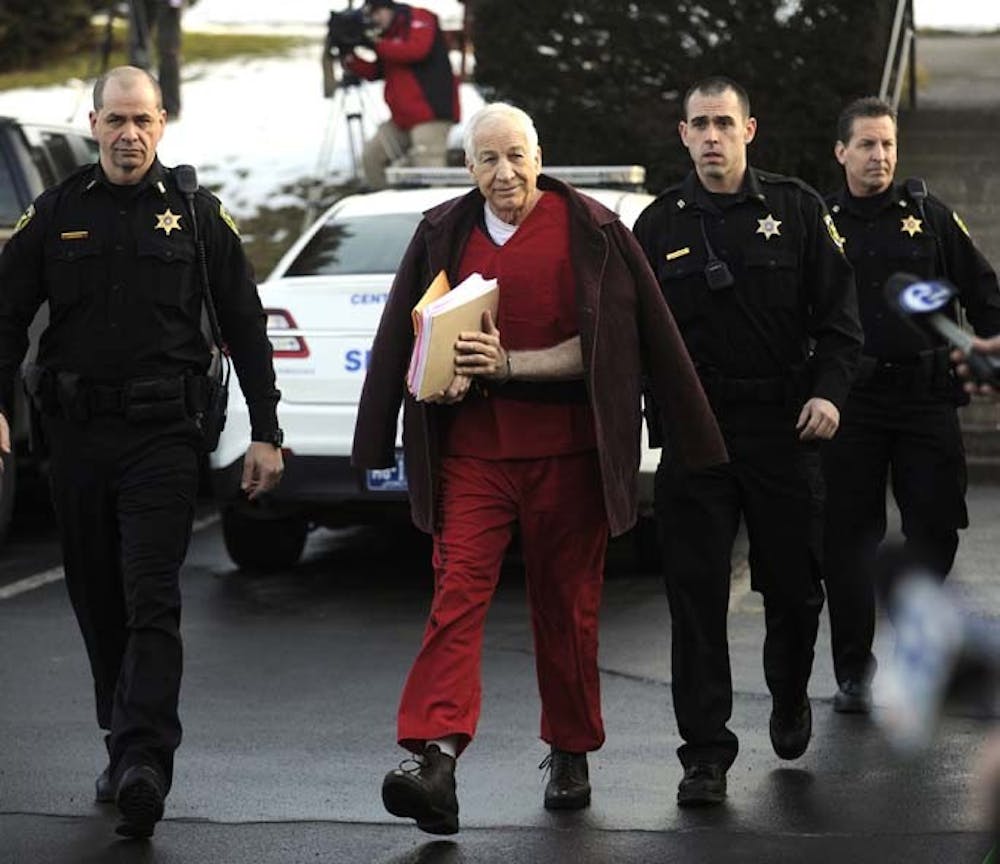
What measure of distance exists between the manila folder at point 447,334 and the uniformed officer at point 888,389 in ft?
6.55

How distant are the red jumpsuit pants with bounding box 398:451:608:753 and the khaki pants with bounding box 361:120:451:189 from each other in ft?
35.4

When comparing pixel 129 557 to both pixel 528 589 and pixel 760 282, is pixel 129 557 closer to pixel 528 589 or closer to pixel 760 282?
pixel 528 589

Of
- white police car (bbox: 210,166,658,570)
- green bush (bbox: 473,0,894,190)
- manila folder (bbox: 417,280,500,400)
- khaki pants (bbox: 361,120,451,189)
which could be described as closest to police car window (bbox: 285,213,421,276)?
white police car (bbox: 210,166,658,570)

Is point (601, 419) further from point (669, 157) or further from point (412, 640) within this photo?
point (669, 157)

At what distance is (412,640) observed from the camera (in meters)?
9.23

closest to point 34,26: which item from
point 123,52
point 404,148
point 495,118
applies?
point 123,52

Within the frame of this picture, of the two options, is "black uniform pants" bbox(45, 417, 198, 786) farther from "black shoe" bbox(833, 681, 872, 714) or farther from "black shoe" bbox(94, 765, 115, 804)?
"black shoe" bbox(833, 681, 872, 714)

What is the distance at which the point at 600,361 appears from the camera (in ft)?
20.9

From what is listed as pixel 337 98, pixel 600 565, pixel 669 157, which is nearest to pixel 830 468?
pixel 600 565

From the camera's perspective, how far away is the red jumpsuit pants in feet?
20.4

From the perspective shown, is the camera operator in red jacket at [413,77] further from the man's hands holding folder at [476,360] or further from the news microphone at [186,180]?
the man's hands holding folder at [476,360]

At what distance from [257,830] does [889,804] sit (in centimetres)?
165

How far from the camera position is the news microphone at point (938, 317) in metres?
4.23

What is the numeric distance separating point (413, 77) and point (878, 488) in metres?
9.70
